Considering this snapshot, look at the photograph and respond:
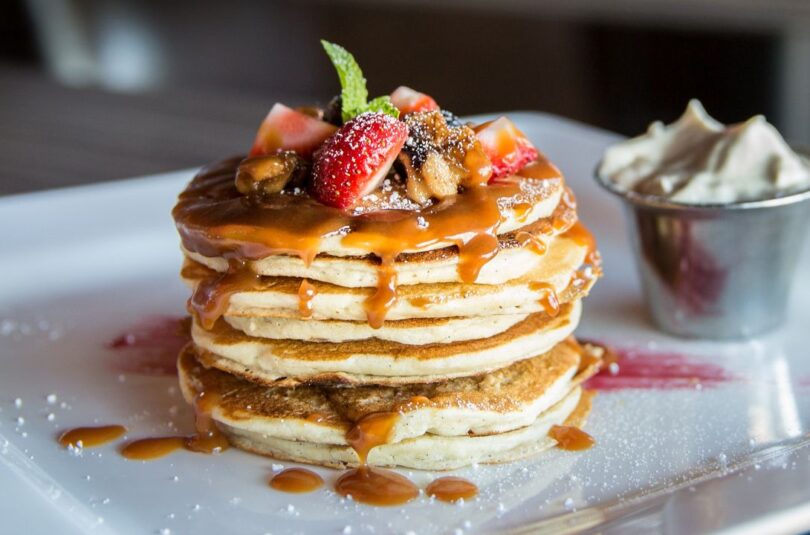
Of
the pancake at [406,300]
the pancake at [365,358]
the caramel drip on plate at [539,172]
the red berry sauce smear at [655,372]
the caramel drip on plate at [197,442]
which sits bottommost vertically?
the red berry sauce smear at [655,372]

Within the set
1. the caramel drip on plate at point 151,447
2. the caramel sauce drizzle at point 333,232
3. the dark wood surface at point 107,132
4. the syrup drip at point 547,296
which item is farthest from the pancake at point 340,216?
the dark wood surface at point 107,132

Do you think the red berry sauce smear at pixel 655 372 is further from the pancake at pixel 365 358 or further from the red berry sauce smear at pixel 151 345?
the red berry sauce smear at pixel 151 345

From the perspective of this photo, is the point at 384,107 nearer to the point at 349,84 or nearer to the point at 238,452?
the point at 349,84

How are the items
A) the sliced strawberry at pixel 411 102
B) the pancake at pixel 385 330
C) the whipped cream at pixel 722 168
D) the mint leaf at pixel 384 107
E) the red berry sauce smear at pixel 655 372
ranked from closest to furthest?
1. the pancake at pixel 385 330
2. the mint leaf at pixel 384 107
3. the sliced strawberry at pixel 411 102
4. the red berry sauce smear at pixel 655 372
5. the whipped cream at pixel 722 168

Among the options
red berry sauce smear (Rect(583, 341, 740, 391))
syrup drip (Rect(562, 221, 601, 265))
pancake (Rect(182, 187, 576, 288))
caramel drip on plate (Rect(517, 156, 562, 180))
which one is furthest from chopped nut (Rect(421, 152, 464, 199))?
red berry sauce smear (Rect(583, 341, 740, 391))

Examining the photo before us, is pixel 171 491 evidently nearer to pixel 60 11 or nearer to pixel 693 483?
pixel 693 483

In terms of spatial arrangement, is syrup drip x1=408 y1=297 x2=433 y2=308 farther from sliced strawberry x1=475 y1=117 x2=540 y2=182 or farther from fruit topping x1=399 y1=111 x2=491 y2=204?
sliced strawberry x1=475 y1=117 x2=540 y2=182

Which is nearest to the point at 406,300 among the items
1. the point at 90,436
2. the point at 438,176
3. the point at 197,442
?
the point at 438,176
